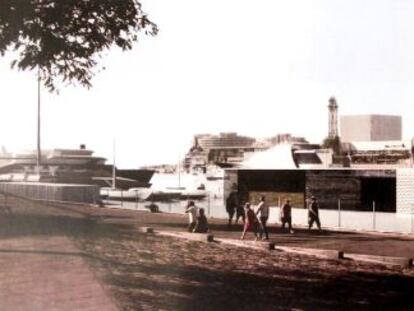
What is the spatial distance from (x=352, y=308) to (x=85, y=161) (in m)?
100.0

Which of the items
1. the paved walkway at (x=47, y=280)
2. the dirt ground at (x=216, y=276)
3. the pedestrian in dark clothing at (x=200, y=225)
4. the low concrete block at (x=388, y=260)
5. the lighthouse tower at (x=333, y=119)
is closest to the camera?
the paved walkway at (x=47, y=280)

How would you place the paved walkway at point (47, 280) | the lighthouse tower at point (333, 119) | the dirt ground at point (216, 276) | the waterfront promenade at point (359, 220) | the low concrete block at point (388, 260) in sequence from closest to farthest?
the paved walkway at point (47, 280)
the dirt ground at point (216, 276)
the low concrete block at point (388, 260)
the waterfront promenade at point (359, 220)
the lighthouse tower at point (333, 119)

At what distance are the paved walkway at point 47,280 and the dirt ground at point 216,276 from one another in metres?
0.40

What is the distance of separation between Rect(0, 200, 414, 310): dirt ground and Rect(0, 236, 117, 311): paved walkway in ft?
1.32

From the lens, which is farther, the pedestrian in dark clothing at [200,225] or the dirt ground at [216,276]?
the pedestrian in dark clothing at [200,225]

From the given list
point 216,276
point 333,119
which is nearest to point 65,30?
point 216,276

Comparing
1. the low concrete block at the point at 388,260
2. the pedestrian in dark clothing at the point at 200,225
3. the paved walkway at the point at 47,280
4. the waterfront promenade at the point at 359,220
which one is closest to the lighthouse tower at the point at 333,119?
A: the waterfront promenade at the point at 359,220

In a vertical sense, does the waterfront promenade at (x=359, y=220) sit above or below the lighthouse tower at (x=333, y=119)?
below

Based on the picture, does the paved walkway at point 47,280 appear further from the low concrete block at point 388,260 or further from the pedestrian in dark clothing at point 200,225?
the low concrete block at point 388,260

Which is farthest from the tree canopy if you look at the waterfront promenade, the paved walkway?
the waterfront promenade

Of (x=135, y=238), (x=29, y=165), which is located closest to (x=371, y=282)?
(x=135, y=238)

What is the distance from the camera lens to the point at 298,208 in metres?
33.9

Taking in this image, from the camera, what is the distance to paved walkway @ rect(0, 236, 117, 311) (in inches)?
344

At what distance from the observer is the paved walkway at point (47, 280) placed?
8.74m
